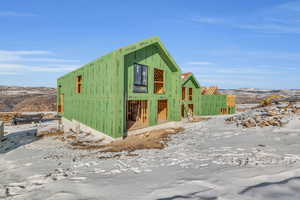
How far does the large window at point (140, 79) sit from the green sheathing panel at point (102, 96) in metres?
1.92

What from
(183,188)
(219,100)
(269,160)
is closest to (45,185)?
(183,188)

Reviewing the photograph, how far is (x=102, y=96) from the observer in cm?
1230

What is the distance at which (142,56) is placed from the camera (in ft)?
45.8

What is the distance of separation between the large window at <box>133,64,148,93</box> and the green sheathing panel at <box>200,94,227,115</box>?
54.0 feet

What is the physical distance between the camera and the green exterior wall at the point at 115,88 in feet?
37.3

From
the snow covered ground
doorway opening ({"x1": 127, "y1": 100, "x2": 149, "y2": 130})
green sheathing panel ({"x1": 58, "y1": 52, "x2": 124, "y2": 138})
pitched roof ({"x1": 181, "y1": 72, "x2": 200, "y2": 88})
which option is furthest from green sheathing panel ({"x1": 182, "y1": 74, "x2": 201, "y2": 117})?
the snow covered ground

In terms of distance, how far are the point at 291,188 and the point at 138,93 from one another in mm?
11029

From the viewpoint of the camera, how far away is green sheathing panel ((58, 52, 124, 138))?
37.0 ft

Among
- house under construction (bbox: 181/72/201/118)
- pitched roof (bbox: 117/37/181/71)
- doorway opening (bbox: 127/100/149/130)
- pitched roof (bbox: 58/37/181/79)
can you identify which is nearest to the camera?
pitched roof (bbox: 58/37/181/79)

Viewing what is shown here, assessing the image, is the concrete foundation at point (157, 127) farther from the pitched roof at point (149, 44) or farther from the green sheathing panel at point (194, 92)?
the green sheathing panel at point (194, 92)

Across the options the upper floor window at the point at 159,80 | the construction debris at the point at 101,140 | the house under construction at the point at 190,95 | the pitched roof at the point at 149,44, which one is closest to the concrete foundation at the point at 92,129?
the construction debris at the point at 101,140

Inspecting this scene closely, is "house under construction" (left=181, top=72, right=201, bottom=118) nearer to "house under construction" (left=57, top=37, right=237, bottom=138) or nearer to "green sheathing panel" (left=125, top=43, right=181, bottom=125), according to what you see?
"green sheathing panel" (left=125, top=43, right=181, bottom=125)

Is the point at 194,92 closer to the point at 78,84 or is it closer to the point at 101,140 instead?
the point at 78,84

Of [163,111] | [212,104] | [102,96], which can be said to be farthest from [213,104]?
[102,96]
